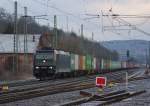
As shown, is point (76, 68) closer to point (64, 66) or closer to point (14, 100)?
point (64, 66)

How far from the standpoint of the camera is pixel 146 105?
785 inches

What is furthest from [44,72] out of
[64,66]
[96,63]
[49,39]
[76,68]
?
[49,39]

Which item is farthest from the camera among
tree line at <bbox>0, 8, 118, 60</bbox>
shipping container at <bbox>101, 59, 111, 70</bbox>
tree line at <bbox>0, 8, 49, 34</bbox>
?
tree line at <bbox>0, 8, 49, 34</bbox>

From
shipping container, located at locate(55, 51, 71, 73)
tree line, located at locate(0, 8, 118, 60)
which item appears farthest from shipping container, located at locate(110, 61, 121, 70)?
shipping container, located at locate(55, 51, 71, 73)

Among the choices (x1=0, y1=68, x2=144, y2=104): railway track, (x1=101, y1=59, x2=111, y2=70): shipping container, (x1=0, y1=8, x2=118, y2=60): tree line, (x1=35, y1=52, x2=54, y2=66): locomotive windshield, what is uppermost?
(x1=0, y1=8, x2=118, y2=60): tree line

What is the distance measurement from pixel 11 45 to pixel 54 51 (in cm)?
4242

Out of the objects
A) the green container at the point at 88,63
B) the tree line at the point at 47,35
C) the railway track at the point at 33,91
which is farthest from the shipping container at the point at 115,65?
the railway track at the point at 33,91

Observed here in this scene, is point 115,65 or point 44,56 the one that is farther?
point 115,65

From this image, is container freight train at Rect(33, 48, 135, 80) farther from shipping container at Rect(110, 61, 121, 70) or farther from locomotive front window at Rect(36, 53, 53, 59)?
shipping container at Rect(110, 61, 121, 70)

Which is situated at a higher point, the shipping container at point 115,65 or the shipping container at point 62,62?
the shipping container at point 62,62

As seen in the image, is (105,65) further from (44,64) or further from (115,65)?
(44,64)

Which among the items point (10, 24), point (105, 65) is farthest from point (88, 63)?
point (10, 24)

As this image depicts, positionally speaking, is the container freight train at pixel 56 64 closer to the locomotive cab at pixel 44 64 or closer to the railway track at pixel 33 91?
the locomotive cab at pixel 44 64

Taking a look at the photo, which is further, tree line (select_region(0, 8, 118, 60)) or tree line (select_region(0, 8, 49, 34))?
tree line (select_region(0, 8, 49, 34))
